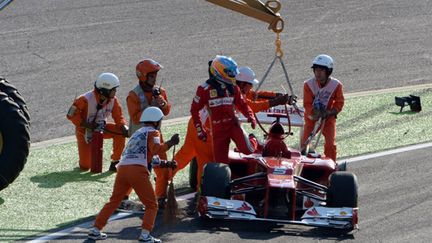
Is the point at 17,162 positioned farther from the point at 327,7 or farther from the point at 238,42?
the point at 327,7

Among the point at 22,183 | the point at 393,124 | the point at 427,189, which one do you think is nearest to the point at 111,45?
the point at 393,124

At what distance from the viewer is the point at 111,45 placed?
25062 millimetres

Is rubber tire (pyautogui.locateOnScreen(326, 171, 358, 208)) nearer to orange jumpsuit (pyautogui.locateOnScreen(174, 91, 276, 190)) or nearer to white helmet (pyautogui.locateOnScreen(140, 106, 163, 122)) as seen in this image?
orange jumpsuit (pyautogui.locateOnScreen(174, 91, 276, 190))

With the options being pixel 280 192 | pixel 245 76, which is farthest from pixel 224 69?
pixel 280 192

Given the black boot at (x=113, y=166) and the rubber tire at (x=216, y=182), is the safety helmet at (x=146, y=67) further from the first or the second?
the rubber tire at (x=216, y=182)

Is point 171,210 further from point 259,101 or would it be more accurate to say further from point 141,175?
point 259,101

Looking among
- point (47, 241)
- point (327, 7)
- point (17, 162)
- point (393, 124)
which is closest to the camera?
point (47, 241)

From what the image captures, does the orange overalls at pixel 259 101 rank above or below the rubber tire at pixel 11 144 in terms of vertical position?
above

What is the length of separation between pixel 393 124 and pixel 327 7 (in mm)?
9178

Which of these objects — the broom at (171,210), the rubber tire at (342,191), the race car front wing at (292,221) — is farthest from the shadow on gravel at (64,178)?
the rubber tire at (342,191)

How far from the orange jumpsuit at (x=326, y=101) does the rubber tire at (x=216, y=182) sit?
2918 mm

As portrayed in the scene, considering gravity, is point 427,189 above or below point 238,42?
below

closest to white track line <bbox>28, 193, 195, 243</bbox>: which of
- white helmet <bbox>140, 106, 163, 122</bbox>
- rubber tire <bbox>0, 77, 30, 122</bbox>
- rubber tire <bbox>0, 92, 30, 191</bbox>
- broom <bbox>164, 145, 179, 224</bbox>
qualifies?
broom <bbox>164, 145, 179, 224</bbox>

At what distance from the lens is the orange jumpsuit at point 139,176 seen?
1337 centimetres
